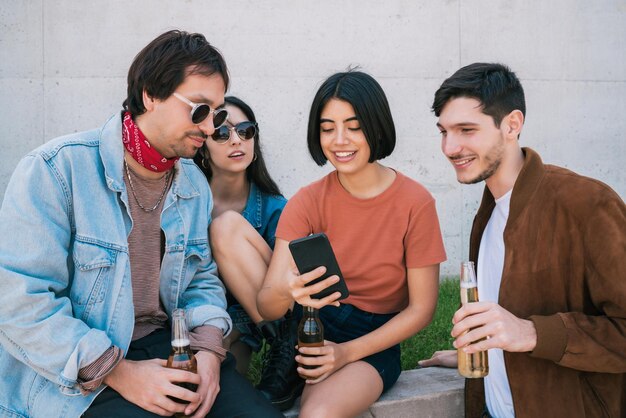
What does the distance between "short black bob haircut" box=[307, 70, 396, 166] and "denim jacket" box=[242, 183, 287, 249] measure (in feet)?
2.75

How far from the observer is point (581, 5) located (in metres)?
6.81

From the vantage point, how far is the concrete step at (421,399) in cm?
323

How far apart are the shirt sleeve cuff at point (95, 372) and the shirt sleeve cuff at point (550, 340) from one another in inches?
62.2

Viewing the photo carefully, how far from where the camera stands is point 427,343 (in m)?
4.46

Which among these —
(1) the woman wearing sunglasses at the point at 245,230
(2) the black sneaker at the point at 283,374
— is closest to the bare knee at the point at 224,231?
(1) the woman wearing sunglasses at the point at 245,230

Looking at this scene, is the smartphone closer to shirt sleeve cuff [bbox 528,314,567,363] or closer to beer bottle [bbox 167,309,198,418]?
beer bottle [bbox 167,309,198,418]

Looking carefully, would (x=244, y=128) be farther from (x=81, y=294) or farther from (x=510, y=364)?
(x=510, y=364)

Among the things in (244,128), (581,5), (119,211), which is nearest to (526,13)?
(581,5)

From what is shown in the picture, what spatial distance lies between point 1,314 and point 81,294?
30cm

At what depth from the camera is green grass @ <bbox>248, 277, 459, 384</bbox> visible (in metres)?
4.09

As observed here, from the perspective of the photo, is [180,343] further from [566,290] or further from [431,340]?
[431,340]

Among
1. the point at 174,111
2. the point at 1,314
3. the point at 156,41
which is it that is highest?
the point at 156,41

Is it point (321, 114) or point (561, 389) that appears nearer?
point (561, 389)

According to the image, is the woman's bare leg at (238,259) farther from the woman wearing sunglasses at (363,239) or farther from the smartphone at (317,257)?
the smartphone at (317,257)
